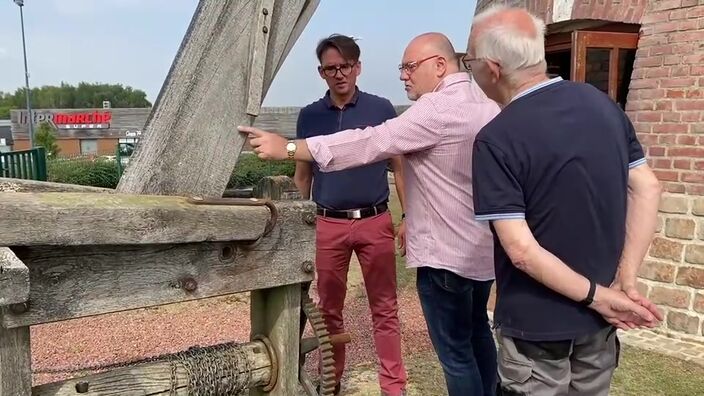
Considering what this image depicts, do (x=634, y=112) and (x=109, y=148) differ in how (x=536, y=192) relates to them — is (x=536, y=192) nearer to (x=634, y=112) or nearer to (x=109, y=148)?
(x=634, y=112)

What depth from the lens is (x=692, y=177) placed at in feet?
16.1

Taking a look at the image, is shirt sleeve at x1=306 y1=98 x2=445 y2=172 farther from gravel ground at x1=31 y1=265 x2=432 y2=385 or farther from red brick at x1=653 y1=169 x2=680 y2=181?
red brick at x1=653 y1=169 x2=680 y2=181

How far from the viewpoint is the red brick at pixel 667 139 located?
5.01 meters

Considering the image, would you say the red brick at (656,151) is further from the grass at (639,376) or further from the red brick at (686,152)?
the grass at (639,376)

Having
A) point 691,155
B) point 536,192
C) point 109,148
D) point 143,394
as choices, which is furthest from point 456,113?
point 109,148

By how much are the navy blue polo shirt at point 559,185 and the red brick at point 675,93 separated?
3210 millimetres

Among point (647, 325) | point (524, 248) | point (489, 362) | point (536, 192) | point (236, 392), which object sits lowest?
point (489, 362)

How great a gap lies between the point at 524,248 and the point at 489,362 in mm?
1313

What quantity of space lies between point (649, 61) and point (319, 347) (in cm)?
422

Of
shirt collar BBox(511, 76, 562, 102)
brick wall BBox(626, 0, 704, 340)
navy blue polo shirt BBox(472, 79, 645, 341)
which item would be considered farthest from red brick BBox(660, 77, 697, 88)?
shirt collar BBox(511, 76, 562, 102)

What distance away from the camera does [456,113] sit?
2660mm

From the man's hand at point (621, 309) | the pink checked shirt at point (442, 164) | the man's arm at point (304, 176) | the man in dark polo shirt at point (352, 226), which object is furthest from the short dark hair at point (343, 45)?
the man's hand at point (621, 309)

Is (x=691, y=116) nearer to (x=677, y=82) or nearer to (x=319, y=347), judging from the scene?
(x=677, y=82)

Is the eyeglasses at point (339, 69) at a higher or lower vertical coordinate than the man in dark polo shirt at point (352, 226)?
higher
